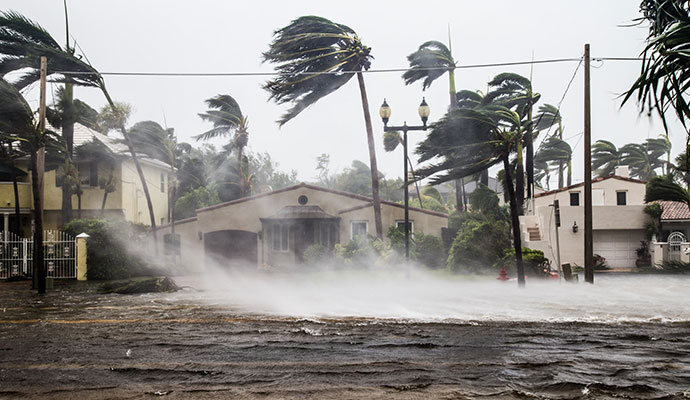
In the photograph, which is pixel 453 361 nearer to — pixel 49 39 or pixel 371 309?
pixel 371 309

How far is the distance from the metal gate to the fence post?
0.29 m

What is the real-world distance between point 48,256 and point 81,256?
1.20 m

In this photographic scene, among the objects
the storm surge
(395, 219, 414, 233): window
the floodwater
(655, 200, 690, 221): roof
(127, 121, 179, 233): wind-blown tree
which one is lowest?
the storm surge

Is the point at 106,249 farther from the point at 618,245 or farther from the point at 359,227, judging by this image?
the point at 618,245

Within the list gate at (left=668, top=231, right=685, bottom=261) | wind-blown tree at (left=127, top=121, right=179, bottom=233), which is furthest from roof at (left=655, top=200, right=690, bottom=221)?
wind-blown tree at (left=127, top=121, right=179, bottom=233)

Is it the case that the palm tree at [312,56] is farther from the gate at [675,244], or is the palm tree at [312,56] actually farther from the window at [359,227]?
the gate at [675,244]

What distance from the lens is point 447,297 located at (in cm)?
1548

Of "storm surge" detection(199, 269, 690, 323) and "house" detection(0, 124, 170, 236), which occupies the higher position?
"house" detection(0, 124, 170, 236)

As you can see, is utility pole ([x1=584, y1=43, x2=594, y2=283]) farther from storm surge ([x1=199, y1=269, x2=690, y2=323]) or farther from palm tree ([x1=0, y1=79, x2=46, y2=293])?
palm tree ([x1=0, y1=79, x2=46, y2=293])

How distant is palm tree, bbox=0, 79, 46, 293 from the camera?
17.7m

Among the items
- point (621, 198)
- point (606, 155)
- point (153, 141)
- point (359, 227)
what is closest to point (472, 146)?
point (359, 227)

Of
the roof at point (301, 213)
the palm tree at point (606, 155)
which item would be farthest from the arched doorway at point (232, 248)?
the palm tree at point (606, 155)

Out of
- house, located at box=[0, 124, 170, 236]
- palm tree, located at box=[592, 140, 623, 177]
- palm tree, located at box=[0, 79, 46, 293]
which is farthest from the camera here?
palm tree, located at box=[592, 140, 623, 177]

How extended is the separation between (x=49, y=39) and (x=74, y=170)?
768cm
